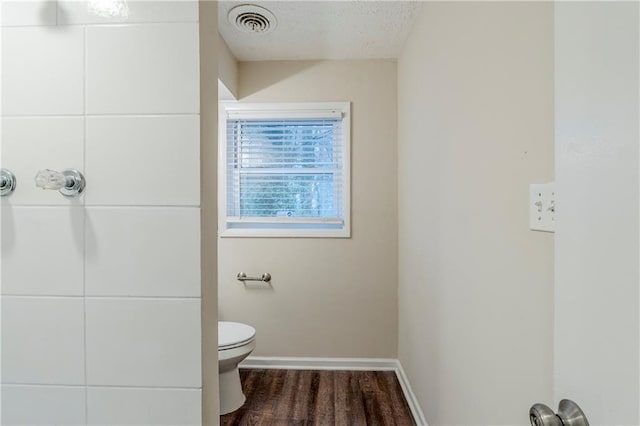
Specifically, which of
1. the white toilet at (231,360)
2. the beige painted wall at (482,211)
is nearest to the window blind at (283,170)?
the beige painted wall at (482,211)

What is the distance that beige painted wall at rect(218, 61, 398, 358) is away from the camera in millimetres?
2262

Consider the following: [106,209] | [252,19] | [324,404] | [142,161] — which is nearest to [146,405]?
[106,209]

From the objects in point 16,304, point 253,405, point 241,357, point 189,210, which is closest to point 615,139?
point 189,210

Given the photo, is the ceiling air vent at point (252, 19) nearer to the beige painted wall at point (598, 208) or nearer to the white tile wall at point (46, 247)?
the white tile wall at point (46, 247)

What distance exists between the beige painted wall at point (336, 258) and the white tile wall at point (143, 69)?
5.23ft

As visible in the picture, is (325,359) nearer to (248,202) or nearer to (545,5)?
(248,202)

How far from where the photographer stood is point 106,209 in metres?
0.76

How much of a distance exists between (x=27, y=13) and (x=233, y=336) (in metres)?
1.59

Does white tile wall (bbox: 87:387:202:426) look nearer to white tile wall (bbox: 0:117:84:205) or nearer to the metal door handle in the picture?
white tile wall (bbox: 0:117:84:205)

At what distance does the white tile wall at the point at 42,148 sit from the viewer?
0.76m

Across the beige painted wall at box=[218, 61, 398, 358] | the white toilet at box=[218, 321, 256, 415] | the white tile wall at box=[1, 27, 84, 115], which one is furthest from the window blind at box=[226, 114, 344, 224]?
the white tile wall at box=[1, 27, 84, 115]

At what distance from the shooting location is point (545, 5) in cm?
74

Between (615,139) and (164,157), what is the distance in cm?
84

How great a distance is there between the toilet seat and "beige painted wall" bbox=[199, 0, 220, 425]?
87 centimetres
